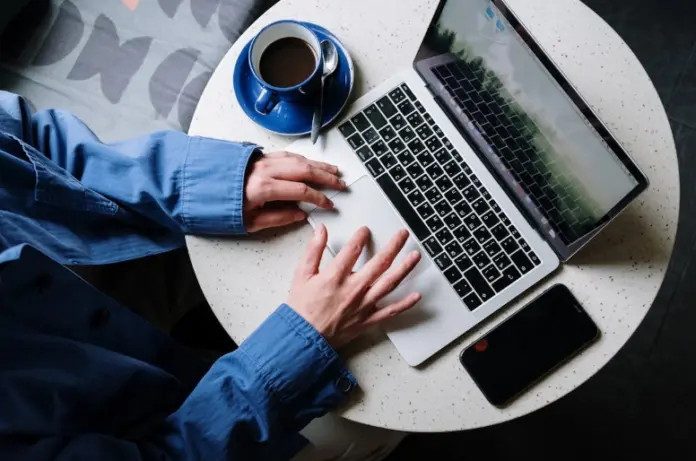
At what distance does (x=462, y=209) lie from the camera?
75 centimetres

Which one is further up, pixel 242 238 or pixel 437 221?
pixel 242 238

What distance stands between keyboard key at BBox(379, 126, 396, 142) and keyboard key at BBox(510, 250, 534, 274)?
0.21 m

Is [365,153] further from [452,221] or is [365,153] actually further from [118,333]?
[118,333]

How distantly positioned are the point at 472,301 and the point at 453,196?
0.42ft


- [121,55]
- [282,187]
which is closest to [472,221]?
[282,187]

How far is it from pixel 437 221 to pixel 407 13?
285 millimetres

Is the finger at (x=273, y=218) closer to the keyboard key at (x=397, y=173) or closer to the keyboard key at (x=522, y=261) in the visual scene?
the keyboard key at (x=397, y=173)

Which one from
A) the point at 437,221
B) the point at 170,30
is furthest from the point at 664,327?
the point at 170,30

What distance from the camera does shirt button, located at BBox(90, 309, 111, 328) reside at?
73 centimetres

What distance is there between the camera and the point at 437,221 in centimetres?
74

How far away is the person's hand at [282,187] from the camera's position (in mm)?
743

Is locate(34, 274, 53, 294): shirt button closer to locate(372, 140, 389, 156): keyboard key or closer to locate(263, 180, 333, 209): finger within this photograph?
locate(263, 180, 333, 209): finger

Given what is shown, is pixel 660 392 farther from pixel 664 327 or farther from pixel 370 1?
pixel 370 1

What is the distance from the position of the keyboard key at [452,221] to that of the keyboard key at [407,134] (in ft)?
0.35
